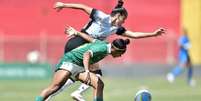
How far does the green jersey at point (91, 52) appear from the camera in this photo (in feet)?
44.3

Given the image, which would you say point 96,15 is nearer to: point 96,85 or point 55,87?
point 96,85

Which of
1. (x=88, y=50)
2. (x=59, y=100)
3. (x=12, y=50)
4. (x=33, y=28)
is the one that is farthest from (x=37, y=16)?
(x=88, y=50)

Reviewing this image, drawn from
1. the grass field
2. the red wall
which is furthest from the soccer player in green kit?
the red wall

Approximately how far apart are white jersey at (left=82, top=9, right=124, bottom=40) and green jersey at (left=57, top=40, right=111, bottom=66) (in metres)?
0.50

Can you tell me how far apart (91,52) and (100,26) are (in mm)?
979

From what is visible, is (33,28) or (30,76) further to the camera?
(33,28)

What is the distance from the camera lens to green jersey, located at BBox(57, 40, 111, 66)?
13508 mm

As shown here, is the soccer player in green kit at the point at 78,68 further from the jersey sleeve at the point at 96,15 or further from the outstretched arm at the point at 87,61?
the jersey sleeve at the point at 96,15

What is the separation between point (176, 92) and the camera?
24.9 meters

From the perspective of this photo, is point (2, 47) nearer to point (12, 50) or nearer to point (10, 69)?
point (12, 50)

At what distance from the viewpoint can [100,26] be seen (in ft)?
47.0

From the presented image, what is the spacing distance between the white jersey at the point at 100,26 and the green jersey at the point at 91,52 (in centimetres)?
50

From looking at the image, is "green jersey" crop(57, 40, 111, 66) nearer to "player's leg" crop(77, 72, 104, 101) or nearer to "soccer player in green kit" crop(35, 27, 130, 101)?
"soccer player in green kit" crop(35, 27, 130, 101)

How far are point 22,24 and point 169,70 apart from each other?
10.5 metres
